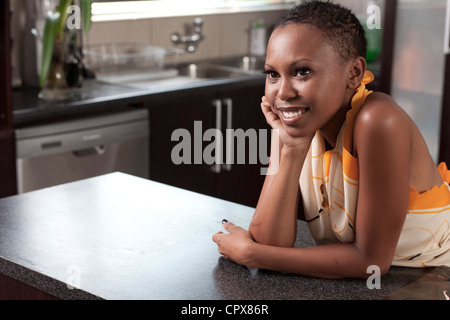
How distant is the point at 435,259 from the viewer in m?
1.27

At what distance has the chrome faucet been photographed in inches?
155

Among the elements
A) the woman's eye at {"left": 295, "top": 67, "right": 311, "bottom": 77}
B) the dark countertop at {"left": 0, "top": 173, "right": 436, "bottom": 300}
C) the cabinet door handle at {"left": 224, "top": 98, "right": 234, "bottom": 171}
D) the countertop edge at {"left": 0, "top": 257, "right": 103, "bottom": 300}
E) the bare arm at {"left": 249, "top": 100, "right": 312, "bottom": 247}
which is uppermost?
the woman's eye at {"left": 295, "top": 67, "right": 311, "bottom": 77}

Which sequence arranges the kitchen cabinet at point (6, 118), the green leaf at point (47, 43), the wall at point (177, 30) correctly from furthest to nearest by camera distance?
the wall at point (177, 30)
the green leaf at point (47, 43)
the kitchen cabinet at point (6, 118)

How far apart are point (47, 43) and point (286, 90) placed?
208cm

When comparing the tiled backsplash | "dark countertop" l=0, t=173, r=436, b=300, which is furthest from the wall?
"dark countertop" l=0, t=173, r=436, b=300

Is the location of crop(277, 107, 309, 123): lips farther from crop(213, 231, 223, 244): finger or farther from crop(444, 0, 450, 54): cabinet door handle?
crop(444, 0, 450, 54): cabinet door handle

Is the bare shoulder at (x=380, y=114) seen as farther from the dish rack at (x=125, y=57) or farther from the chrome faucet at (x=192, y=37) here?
the chrome faucet at (x=192, y=37)

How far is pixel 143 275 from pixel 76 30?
2317mm

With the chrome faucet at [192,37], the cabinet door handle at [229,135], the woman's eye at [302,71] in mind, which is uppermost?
the woman's eye at [302,71]

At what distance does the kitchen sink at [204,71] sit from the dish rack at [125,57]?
0.56 feet

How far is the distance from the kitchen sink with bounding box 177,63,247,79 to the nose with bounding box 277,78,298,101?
2.76m

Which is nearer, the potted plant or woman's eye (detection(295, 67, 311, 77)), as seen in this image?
woman's eye (detection(295, 67, 311, 77))

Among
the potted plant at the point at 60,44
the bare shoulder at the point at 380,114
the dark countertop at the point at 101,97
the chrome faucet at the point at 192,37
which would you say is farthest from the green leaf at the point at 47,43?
the bare shoulder at the point at 380,114

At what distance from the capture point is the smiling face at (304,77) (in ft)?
3.77
